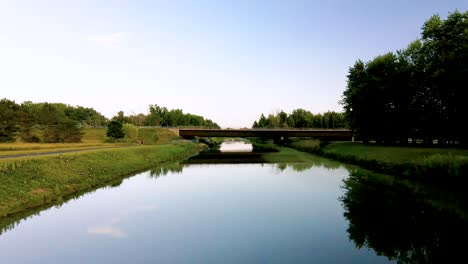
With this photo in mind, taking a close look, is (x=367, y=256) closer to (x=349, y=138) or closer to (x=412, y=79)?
Result: (x=412, y=79)

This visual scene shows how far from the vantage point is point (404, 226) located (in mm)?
22750

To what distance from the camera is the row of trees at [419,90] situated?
50.9 m

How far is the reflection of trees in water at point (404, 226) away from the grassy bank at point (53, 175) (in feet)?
86.4

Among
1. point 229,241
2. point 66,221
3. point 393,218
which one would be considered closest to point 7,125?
point 66,221

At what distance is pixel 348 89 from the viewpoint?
8088 centimetres

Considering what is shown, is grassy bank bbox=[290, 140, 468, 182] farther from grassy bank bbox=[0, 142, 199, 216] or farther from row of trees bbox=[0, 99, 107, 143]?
row of trees bbox=[0, 99, 107, 143]

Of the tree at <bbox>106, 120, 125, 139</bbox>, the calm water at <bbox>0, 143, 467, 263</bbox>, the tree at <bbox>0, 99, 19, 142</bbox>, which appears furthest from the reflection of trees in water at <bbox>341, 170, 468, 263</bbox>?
the tree at <bbox>0, 99, 19, 142</bbox>

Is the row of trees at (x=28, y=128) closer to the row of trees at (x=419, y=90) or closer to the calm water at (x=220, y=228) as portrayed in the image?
the calm water at (x=220, y=228)

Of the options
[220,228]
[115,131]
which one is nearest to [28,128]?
[115,131]

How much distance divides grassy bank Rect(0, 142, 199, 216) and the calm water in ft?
7.03

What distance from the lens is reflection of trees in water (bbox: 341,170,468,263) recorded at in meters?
18.2

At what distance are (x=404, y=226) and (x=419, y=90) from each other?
4982 cm

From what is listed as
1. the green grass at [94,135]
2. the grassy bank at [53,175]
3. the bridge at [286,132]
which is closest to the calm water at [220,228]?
the grassy bank at [53,175]

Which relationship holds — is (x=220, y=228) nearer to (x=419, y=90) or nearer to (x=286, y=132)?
(x=419, y=90)
